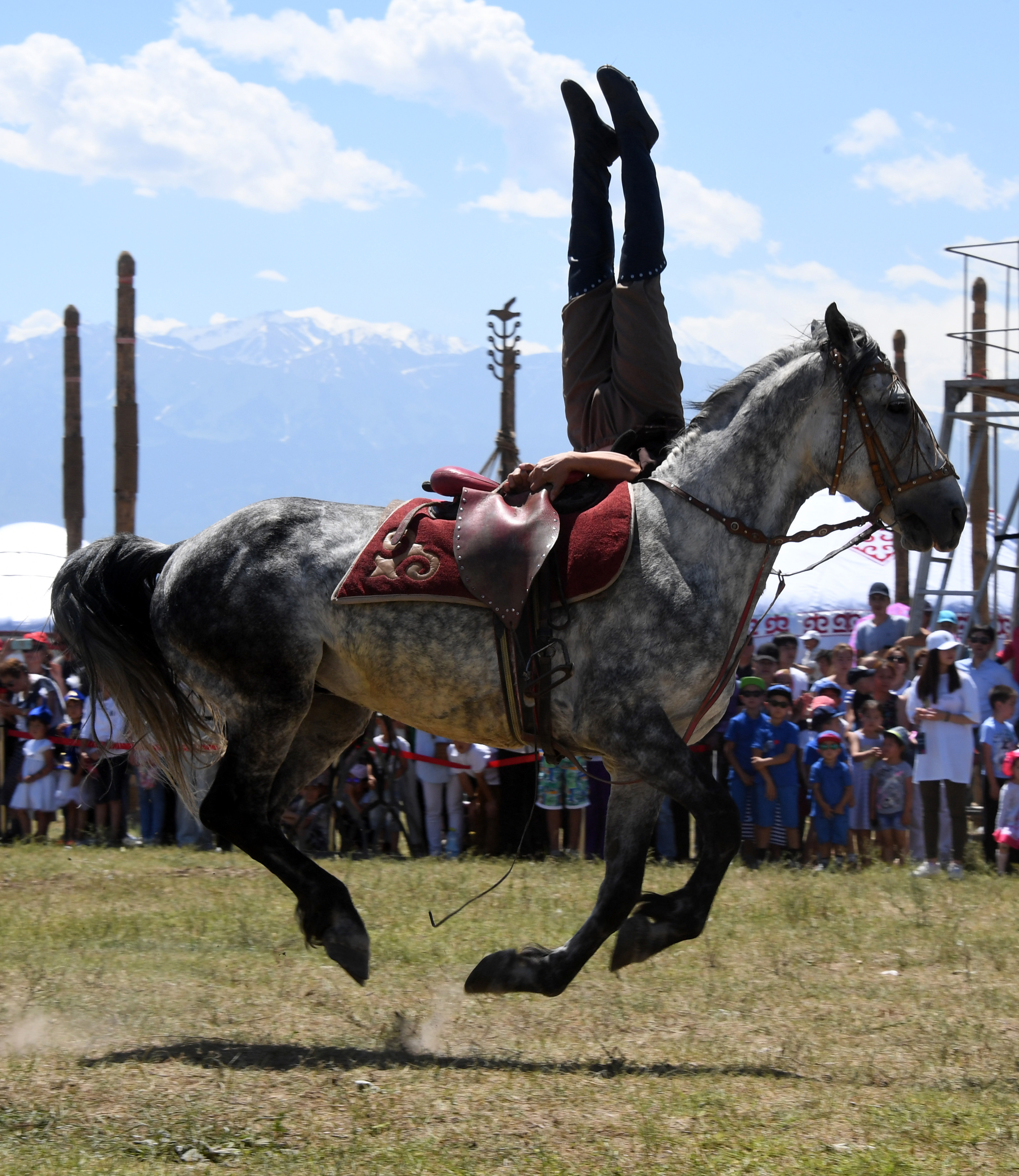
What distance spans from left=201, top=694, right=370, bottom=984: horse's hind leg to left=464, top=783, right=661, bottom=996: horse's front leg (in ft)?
1.62

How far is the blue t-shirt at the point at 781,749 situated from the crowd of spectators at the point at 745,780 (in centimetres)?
1

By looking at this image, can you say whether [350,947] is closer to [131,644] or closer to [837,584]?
[131,644]

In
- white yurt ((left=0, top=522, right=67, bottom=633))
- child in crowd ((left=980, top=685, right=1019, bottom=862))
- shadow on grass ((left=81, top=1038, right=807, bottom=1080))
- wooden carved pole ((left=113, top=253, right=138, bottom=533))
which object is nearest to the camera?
shadow on grass ((left=81, top=1038, right=807, bottom=1080))

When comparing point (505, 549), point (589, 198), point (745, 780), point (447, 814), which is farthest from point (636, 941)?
point (447, 814)

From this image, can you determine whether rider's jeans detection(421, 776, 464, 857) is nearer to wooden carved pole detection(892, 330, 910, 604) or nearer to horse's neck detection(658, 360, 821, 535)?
horse's neck detection(658, 360, 821, 535)

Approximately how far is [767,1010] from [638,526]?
2080 mm

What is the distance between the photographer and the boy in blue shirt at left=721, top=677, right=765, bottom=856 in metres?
9.70

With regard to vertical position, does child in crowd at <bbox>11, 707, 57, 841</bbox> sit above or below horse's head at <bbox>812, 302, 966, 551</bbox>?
below

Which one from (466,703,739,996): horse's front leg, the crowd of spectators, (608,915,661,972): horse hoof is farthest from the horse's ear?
the crowd of spectators

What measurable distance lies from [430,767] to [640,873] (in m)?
5.57

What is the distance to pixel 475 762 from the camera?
1023 cm

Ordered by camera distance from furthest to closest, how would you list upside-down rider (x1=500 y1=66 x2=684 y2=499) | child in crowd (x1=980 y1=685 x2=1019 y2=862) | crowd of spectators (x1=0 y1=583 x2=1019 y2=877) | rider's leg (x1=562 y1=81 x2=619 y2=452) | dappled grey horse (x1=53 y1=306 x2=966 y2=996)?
child in crowd (x1=980 y1=685 x2=1019 y2=862), crowd of spectators (x1=0 y1=583 x2=1019 y2=877), rider's leg (x1=562 y1=81 x2=619 y2=452), upside-down rider (x1=500 y1=66 x2=684 y2=499), dappled grey horse (x1=53 y1=306 x2=966 y2=996)

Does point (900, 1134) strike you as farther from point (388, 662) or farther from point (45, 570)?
point (45, 570)

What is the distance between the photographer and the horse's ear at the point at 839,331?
192 inches
